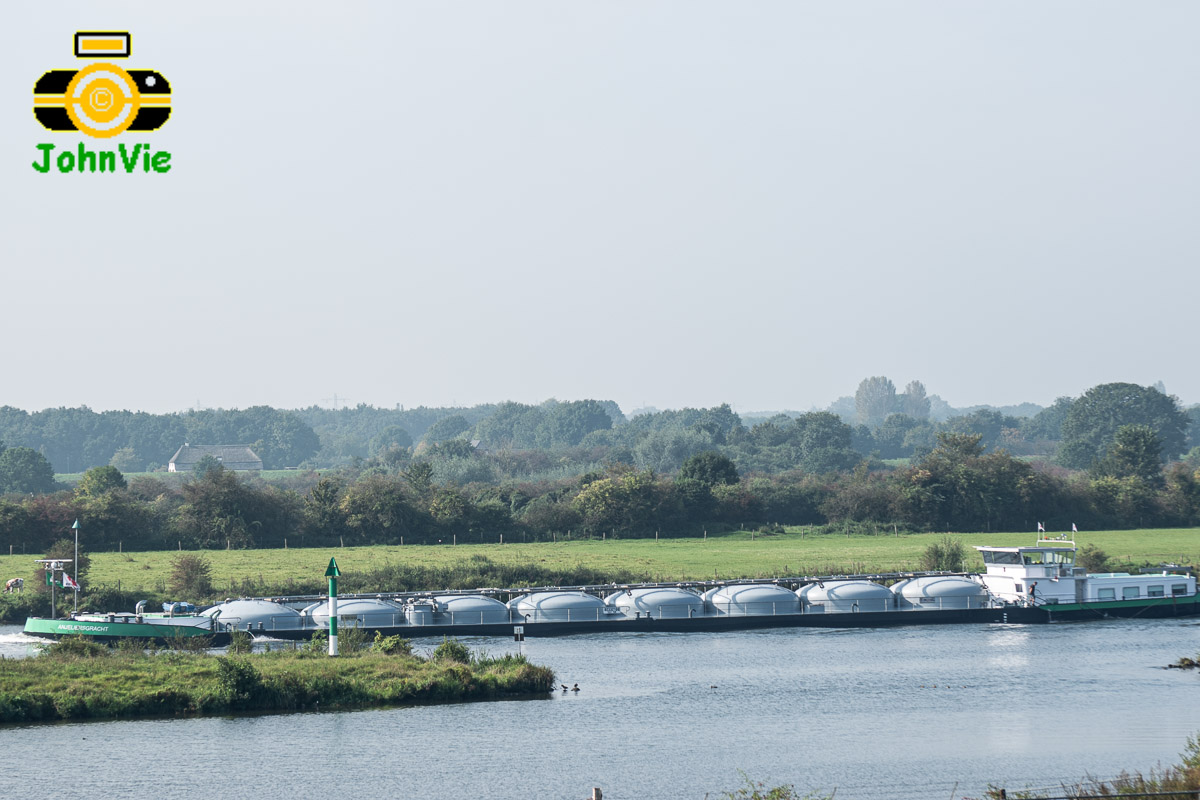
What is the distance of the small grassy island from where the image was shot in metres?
52.7

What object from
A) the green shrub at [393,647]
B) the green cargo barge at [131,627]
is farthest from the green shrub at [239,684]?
the green cargo barge at [131,627]

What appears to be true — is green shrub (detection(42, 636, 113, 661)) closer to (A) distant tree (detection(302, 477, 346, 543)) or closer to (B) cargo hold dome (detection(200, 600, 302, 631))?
(B) cargo hold dome (detection(200, 600, 302, 631))

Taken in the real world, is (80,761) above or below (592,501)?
below

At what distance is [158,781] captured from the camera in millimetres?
43531

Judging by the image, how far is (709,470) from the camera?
141m

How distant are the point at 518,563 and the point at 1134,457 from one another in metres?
83.7

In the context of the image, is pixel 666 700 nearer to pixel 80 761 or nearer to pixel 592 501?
pixel 80 761

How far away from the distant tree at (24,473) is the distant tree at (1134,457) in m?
136

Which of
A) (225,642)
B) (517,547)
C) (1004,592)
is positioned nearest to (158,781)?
(225,642)

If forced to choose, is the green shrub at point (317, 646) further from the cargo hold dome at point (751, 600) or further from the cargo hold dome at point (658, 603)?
the cargo hold dome at point (751, 600)

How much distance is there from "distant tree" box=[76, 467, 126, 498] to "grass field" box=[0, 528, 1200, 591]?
21.4 meters

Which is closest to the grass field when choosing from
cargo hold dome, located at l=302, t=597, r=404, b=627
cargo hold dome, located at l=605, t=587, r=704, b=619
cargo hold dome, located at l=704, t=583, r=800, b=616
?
cargo hold dome, located at l=704, t=583, r=800, b=616

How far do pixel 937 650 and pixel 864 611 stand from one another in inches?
496

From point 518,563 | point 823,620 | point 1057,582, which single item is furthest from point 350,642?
point 1057,582
